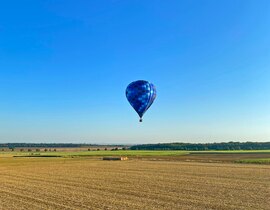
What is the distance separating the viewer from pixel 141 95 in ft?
179

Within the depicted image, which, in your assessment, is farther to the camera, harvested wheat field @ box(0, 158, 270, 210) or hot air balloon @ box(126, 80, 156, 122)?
hot air balloon @ box(126, 80, 156, 122)

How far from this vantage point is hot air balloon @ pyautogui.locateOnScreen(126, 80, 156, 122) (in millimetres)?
54250

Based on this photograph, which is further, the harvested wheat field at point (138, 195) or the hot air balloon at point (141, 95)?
the hot air balloon at point (141, 95)

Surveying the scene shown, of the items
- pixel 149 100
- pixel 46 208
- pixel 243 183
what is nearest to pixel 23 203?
pixel 46 208

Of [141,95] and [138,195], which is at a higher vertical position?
[141,95]

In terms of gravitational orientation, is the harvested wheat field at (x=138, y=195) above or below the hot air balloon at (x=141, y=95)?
below

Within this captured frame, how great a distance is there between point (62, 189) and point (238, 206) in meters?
12.5

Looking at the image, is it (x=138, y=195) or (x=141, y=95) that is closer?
(x=138, y=195)

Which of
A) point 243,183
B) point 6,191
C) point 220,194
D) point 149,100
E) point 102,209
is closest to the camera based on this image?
point 102,209

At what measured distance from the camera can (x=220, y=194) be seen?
2436cm

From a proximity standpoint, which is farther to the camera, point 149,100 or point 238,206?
point 149,100

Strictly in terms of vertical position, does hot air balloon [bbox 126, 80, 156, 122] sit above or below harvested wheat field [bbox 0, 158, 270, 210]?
above

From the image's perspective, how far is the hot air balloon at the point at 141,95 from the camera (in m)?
54.2

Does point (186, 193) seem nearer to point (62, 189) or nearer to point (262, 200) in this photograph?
point (262, 200)
